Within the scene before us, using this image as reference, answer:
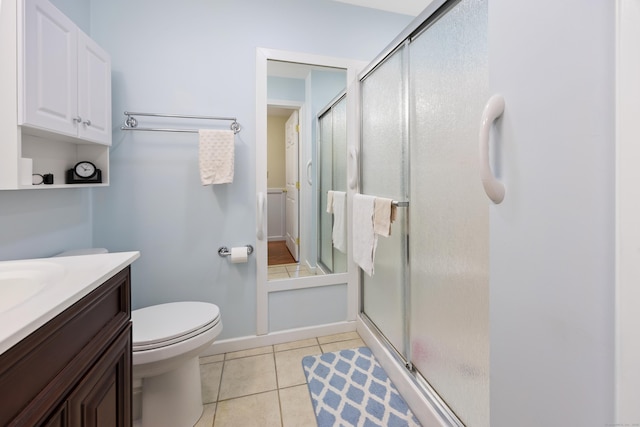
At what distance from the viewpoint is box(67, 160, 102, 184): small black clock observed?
53.7 inches

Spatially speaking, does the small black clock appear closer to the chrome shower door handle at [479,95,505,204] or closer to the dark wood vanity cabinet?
the dark wood vanity cabinet

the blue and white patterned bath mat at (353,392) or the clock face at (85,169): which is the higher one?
the clock face at (85,169)

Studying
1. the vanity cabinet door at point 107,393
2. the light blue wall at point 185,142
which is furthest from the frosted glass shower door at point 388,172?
the vanity cabinet door at point 107,393

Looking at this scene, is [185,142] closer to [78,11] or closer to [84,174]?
[84,174]

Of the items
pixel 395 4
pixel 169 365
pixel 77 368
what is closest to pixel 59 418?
pixel 77 368

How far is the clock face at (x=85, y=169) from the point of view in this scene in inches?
54.1

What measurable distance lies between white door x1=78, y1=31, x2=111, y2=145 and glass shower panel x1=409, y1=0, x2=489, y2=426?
1.55 m

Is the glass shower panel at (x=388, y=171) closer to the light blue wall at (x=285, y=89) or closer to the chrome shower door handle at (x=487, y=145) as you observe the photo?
the light blue wall at (x=285, y=89)

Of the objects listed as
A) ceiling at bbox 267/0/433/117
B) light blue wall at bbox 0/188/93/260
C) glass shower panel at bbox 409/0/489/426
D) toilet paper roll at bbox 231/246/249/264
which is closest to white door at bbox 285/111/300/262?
ceiling at bbox 267/0/433/117

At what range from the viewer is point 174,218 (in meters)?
1.72

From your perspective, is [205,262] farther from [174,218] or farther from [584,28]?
[584,28]

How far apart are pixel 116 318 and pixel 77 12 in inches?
64.8

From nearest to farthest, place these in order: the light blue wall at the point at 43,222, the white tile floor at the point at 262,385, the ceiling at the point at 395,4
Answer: the light blue wall at the point at 43,222
the white tile floor at the point at 262,385
the ceiling at the point at 395,4

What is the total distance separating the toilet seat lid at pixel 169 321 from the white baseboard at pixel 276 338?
0.49 metres
